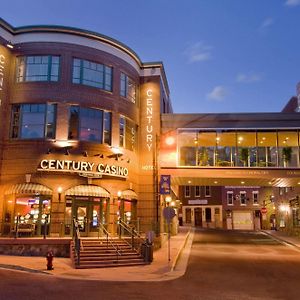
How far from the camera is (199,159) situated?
32.6 metres

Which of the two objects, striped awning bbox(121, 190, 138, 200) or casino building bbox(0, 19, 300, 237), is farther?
striped awning bbox(121, 190, 138, 200)

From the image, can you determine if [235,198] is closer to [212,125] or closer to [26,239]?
[212,125]

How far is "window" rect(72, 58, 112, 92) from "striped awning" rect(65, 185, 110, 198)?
7.21 metres

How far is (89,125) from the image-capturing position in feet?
90.9

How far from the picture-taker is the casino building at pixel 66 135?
25.4 meters

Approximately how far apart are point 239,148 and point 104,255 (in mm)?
16340

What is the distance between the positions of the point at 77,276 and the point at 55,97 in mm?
13950

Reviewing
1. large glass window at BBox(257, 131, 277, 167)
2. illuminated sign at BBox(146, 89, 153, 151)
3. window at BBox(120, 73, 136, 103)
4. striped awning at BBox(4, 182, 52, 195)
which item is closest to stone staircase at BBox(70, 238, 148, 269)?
striped awning at BBox(4, 182, 52, 195)

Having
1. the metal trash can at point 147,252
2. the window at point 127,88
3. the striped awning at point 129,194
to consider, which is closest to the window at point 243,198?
the window at point 127,88

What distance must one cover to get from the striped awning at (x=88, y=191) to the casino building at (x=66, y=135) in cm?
7

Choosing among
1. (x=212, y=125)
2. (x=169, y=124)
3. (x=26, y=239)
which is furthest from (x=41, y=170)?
(x=212, y=125)

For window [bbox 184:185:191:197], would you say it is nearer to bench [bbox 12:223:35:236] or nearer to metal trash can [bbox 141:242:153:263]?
bench [bbox 12:223:35:236]

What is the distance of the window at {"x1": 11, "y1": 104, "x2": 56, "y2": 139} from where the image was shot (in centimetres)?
2642

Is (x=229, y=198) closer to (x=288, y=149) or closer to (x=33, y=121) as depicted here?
(x=288, y=149)
